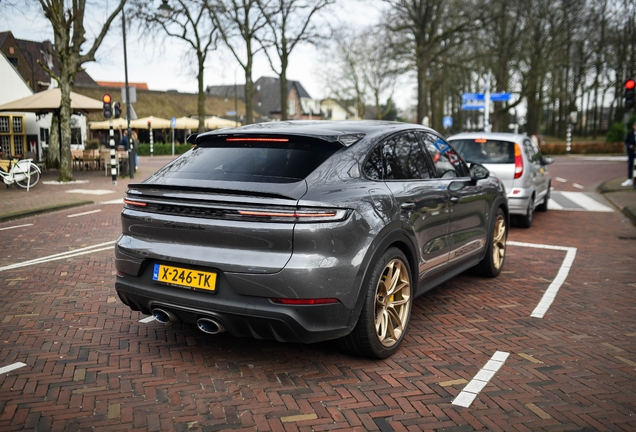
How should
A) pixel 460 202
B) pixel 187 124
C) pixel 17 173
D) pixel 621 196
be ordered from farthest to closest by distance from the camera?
1. pixel 187 124
2. pixel 17 173
3. pixel 621 196
4. pixel 460 202

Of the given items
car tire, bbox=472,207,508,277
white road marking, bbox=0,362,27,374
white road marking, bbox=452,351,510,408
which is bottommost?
white road marking, bbox=452,351,510,408

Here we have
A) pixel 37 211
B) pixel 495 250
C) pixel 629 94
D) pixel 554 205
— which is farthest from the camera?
pixel 629 94

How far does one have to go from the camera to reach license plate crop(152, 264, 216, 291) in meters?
3.65

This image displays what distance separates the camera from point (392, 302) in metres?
4.22

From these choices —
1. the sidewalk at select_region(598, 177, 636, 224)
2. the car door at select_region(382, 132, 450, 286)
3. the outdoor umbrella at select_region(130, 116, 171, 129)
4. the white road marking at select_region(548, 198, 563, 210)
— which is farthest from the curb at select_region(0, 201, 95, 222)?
the outdoor umbrella at select_region(130, 116, 171, 129)

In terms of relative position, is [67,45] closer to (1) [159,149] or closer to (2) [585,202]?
(2) [585,202]

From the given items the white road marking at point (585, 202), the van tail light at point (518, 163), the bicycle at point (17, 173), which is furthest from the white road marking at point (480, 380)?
the bicycle at point (17, 173)

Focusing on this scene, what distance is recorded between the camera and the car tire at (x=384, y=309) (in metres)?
3.87

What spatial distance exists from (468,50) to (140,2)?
20601mm

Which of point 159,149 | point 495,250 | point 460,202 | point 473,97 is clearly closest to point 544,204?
point 495,250

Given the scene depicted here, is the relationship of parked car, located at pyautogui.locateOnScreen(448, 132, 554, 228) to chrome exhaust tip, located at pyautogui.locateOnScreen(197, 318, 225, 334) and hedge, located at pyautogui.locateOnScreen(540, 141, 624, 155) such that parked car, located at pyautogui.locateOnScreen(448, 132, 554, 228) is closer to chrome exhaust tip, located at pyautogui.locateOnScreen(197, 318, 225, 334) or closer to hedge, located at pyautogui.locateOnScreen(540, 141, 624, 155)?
chrome exhaust tip, located at pyautogui.locateOnScreen(197, 318, 225, 334)

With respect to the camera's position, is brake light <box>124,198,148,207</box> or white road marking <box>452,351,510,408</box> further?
brake light <box>124,198,148,207</box>

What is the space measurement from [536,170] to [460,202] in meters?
6.13

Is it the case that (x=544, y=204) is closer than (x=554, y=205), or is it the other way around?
(x=544, y=204)
